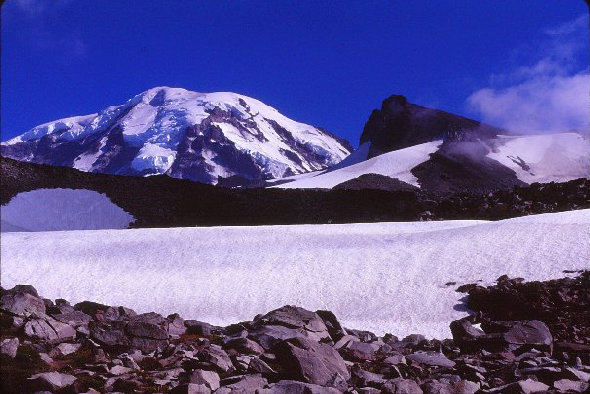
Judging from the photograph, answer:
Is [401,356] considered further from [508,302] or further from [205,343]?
[508,302]

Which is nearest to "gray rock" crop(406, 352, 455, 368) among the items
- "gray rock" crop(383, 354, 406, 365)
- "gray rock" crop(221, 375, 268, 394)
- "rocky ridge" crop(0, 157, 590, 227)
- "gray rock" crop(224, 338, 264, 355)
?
"gray rock" crop(383, 354, 406, 365)

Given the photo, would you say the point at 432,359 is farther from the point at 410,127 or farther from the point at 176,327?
the point at 410,127

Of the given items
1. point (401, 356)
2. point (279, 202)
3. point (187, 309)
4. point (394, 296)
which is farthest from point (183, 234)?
point (401, 356)

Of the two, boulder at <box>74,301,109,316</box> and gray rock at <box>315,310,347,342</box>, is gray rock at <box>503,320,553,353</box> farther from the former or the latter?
boulder at <box>74,301,109,316</box>

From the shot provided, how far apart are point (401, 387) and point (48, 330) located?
8.05 metres

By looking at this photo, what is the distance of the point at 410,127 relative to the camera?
99.8 m

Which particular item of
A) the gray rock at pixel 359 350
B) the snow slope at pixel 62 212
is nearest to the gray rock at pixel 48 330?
the gray rock at pixel 359 350

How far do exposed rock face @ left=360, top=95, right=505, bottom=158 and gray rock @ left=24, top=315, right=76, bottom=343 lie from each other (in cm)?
8033

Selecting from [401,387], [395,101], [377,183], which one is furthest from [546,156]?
[401,387]

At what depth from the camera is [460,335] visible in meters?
13.2

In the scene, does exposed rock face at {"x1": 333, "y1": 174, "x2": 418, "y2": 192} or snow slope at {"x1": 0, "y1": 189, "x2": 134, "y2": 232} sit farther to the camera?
exposed rock face at {"x1": 333, "y1": 174, "x2": 418, "y2": 192}

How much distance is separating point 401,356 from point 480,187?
189 ft

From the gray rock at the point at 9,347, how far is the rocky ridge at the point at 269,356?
24 millimetres

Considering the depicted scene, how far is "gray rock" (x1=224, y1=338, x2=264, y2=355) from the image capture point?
11.1 meters
